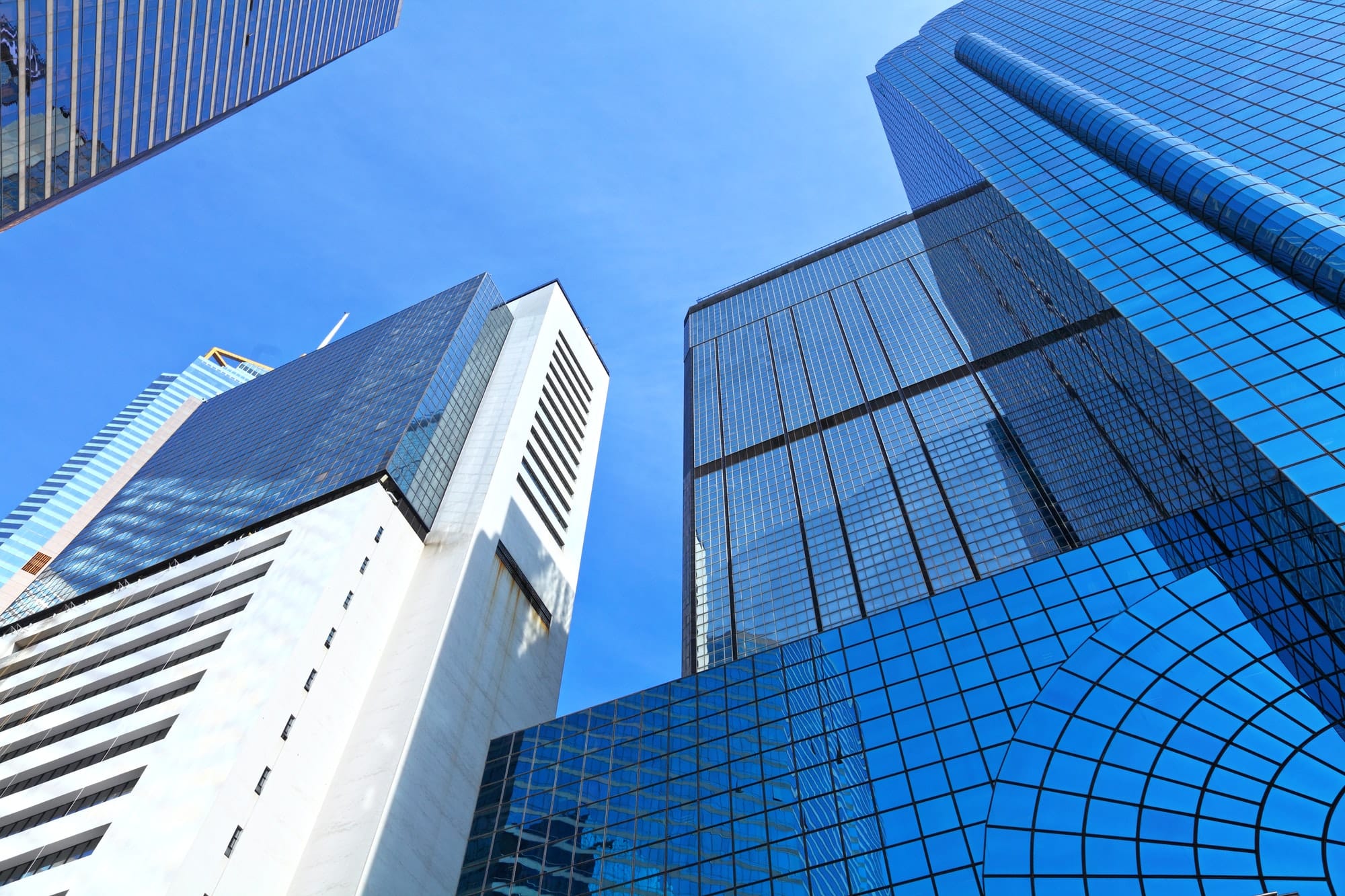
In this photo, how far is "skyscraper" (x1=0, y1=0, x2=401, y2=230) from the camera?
4606 centimetres

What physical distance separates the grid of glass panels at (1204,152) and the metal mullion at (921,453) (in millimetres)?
21806

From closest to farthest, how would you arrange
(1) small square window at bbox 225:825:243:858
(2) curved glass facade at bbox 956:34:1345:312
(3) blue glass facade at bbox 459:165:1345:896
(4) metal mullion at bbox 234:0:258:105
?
(3) blue glass facade at bbox 459:165:1345:896 < (1) small square window at bbox 225:825:243:858 < (2) curved glass facade at bbox 956:34:1345:312 < (4) metal mullion at bbox 234:0:258:105

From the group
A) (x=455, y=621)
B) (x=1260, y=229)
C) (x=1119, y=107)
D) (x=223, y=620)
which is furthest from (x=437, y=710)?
(x=1119, y=107)

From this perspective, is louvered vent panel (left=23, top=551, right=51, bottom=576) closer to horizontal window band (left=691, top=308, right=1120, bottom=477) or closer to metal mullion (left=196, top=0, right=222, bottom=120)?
metal mullion (left=196, top=0, right=222, bottom=120)

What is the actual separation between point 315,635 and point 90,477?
128 metres

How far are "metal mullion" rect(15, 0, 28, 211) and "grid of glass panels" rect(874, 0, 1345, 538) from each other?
57339 millimetres

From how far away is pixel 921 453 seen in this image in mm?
97312

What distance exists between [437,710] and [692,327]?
10348cm

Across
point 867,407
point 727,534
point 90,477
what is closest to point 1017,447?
point 867,407

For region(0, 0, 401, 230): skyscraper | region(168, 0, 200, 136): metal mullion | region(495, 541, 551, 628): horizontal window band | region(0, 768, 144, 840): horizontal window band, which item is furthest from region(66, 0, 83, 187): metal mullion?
region(495, 541, 551, 628): horizontal window band

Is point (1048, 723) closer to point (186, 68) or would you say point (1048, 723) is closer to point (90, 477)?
point (186, 68)

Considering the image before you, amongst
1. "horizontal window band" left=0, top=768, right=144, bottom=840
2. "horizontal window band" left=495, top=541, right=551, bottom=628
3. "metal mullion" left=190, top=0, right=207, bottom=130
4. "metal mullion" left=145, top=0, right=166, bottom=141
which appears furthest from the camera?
"horizontal window band" left=495, top=541, right=551, bottom=628

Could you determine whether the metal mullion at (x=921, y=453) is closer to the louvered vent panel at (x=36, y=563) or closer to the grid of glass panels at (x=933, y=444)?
the grid of glass panels at (x=933, y=444)

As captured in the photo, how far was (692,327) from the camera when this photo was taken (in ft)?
496
